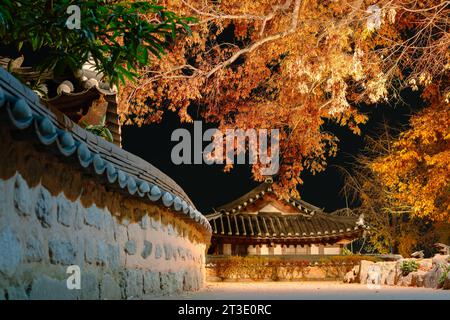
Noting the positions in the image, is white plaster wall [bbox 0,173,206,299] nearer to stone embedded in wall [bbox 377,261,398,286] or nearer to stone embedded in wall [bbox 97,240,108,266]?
stone embedded in wall [bbox 97,240,108,266]

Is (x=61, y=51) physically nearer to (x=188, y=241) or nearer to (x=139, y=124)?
(x=188, y=241)

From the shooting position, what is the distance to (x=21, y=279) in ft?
13.0

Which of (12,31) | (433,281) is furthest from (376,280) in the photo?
(12,31)

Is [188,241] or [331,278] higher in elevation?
[188,241]

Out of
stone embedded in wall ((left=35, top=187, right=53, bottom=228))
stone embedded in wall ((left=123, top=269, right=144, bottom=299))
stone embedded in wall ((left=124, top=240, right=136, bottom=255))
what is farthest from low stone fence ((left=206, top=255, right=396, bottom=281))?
stone embedded in wall ((left=35, top=187, right=53, bottom=228))

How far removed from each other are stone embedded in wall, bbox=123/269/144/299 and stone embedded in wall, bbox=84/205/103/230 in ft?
3.15

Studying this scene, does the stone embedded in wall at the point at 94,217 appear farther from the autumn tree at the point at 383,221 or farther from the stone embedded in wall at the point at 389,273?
the autumn tree at the point at 383,221

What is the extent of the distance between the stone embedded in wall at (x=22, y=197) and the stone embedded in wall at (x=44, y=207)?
0.14 metres

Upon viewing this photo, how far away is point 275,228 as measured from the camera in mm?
27328

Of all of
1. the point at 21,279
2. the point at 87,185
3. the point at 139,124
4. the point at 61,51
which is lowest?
the point at 21,279

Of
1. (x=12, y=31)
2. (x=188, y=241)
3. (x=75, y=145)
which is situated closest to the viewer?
(x=75, y=145)

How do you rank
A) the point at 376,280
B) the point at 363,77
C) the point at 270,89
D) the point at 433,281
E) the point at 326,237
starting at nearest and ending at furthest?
the point at 363,77
the point at 433,281
the point at 270,89
the point at 376,280
the point at 326,237

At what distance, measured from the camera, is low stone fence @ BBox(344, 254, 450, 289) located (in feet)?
43.7
